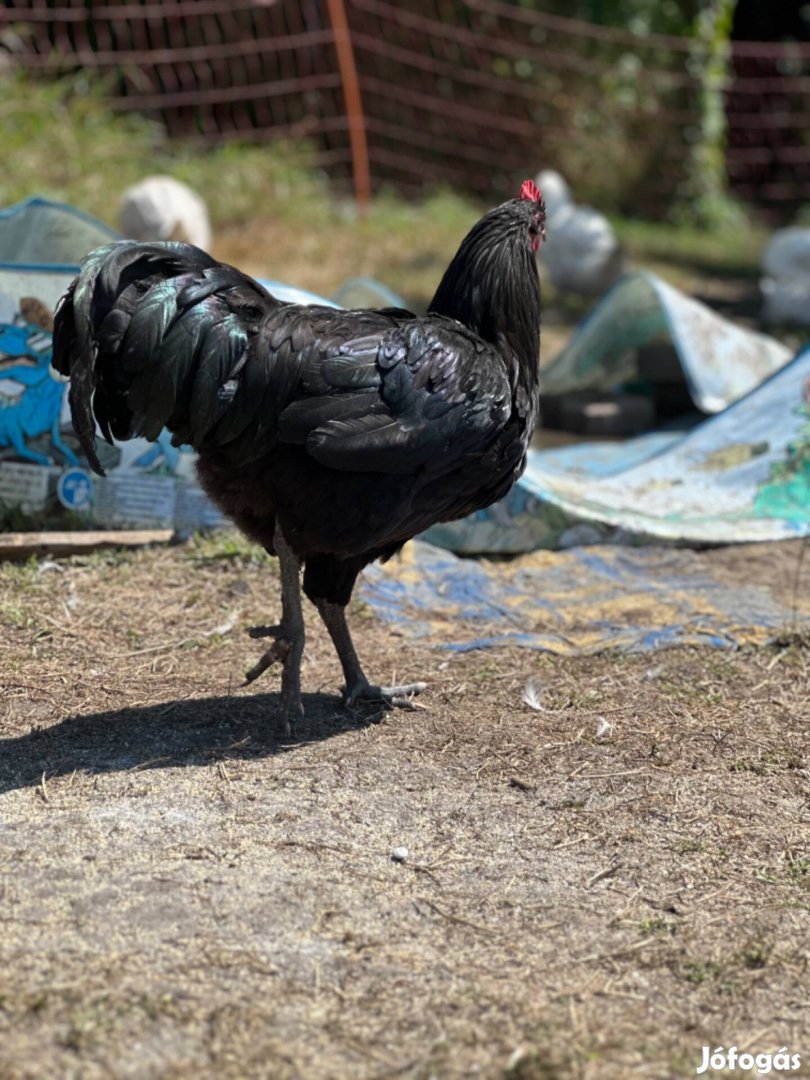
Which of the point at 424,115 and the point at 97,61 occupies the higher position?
the point at 97,61

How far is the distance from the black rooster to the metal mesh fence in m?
8.62

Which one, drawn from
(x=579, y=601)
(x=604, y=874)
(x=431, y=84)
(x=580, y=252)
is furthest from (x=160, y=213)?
(x=604, y=874)

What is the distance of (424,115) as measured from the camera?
13898 millimetres

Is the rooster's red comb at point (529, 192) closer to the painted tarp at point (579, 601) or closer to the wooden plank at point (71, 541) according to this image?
the painted tarp at point (579, 601)

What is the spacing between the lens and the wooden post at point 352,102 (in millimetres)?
12604

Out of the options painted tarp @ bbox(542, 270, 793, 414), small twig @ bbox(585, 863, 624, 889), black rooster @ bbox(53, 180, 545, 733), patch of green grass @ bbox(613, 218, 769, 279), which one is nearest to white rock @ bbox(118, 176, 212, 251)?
painted tarp @ bbox(542, 270, 793, 414)

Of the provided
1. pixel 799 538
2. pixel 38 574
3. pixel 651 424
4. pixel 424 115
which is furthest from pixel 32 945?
pixel 424 115

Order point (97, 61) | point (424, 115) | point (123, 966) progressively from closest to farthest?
point (123, 966)
point (97, 61)
point (424, 115)

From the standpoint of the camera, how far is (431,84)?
13773 mm

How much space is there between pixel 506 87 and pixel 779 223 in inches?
161

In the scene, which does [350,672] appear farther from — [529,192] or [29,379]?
[29,379]

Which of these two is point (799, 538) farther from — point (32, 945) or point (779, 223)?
point (779, 223)

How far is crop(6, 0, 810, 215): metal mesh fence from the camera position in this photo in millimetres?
12164

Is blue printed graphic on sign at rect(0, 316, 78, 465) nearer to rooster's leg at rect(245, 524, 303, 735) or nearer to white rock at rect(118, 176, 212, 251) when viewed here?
rooster's leg at rect(245, 524, 303, 735)
